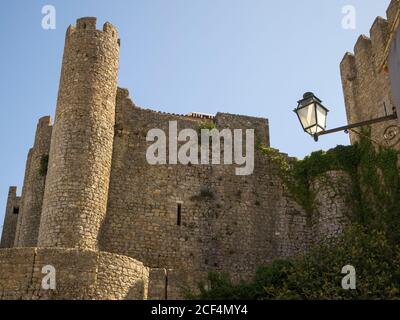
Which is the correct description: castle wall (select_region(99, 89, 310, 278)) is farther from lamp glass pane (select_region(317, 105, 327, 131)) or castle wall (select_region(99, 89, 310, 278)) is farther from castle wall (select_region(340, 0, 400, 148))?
lamp glass pane (select_region(317, 105, 327, 131))

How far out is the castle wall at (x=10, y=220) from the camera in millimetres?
25578

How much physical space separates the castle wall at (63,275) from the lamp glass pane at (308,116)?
780cm

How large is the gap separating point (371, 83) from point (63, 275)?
44.6 ft

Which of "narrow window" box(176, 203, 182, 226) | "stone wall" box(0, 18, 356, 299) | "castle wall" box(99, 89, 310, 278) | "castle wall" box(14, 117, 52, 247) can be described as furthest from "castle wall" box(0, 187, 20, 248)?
"narrow window" box(176, 203, 182, 226)

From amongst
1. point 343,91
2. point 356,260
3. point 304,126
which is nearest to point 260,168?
point 343,91

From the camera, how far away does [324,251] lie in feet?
55.1

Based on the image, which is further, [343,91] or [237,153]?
[343,91]

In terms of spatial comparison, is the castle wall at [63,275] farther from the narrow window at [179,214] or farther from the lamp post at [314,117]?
the lamp post at [314,117]

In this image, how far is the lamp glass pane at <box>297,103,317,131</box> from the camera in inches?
345

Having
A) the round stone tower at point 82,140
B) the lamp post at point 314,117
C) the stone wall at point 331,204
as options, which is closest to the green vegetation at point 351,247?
the stone wall at point 331,204

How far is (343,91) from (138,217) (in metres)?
10.2
